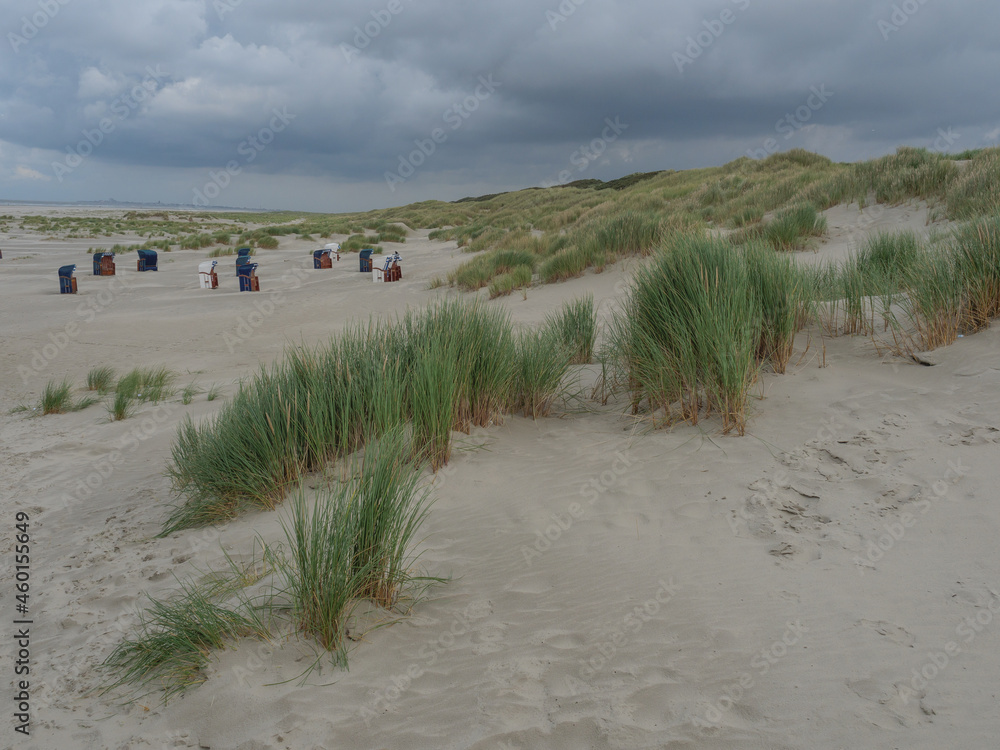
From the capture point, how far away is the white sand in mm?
2033

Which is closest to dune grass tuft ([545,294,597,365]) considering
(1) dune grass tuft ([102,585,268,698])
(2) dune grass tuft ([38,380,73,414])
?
(1) dune grass tuft ([102,585,268,698])

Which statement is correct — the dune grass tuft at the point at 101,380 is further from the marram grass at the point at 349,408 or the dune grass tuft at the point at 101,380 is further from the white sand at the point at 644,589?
the marram grass at the point at 349,408

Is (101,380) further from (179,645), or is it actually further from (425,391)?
(179,645)

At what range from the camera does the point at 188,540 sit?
3520 millimetres

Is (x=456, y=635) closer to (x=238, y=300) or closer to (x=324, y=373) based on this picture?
(x=324, y=373)

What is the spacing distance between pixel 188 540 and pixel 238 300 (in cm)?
1193

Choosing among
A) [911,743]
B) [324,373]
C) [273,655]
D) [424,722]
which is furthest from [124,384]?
[911,743]

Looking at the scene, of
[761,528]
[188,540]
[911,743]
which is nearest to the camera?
[911,743]

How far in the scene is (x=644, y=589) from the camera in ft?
8.78

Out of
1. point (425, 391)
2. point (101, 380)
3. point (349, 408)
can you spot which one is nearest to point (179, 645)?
point (349, 408)

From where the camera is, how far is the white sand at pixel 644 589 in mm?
2033

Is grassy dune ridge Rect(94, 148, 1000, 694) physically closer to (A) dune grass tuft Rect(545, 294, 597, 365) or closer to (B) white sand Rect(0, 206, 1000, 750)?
(A) dune grass tuft Rect(545, 294, 597, 365)

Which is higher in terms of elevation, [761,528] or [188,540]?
[761,528]

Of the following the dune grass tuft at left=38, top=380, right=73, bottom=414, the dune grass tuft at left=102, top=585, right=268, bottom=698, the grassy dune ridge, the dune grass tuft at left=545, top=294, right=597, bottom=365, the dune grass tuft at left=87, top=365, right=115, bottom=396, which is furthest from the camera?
the dune grass tuft at left=87, top=365, right=115, bottom=396
